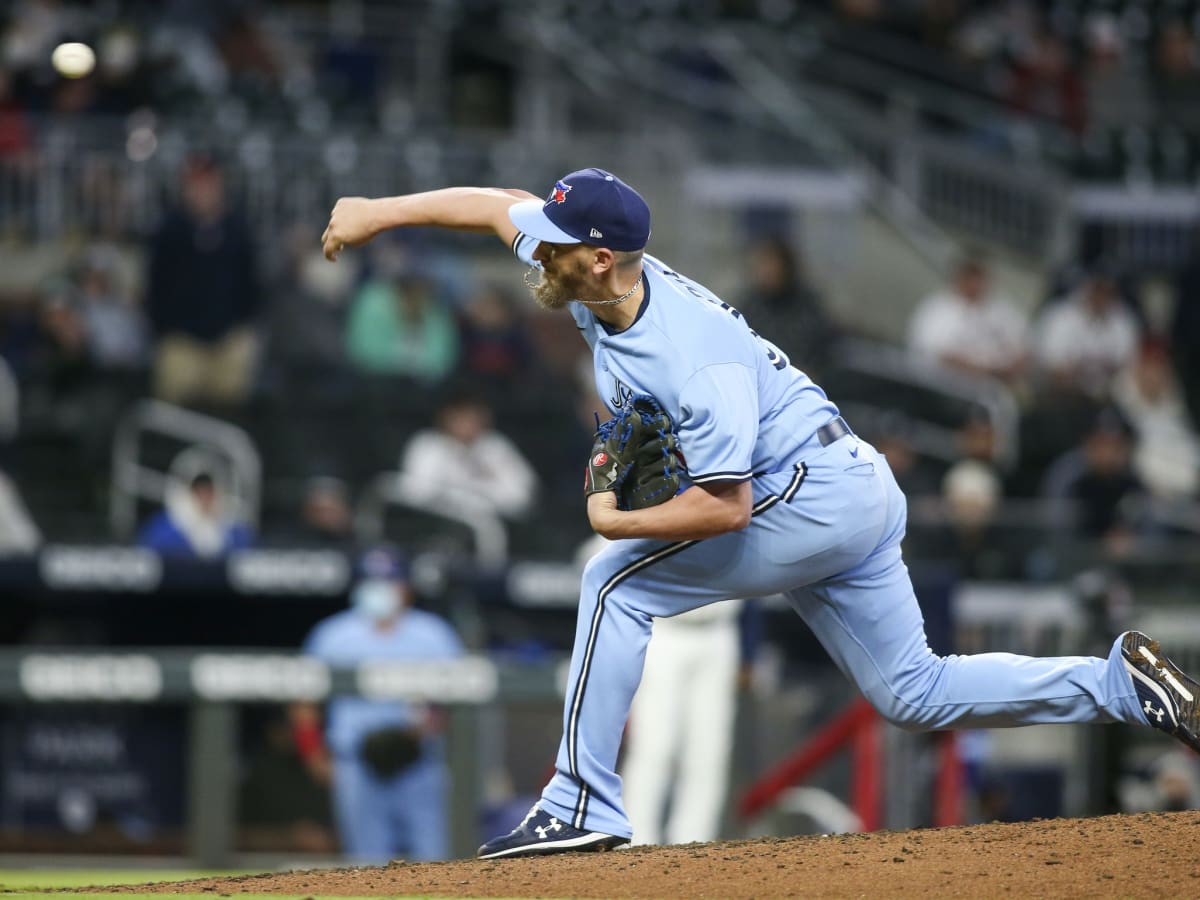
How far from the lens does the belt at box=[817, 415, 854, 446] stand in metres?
4.96

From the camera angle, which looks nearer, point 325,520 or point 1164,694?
point 1164,694

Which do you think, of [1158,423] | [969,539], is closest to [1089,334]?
[1158,423]

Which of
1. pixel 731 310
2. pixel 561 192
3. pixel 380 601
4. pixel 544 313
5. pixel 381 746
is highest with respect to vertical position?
pixel 561 192

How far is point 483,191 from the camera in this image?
16.9ft

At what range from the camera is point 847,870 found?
4840mm

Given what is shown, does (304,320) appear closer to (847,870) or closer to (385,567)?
(385,567)

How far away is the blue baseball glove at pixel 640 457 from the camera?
4730mm

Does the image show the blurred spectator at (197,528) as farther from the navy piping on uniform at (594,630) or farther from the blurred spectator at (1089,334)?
the blurred spectator at (1089,334)

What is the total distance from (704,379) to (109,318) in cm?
828

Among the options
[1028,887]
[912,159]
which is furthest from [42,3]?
[1028,887]

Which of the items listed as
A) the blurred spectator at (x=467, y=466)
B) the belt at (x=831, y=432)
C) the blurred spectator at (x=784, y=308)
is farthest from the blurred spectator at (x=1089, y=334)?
the belt at (x=831, y=432)

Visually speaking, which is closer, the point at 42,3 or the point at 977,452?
the point at 977,452

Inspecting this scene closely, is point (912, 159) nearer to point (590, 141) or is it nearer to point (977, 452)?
point (590, 141)

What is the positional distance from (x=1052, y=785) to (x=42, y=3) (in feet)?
30.9
